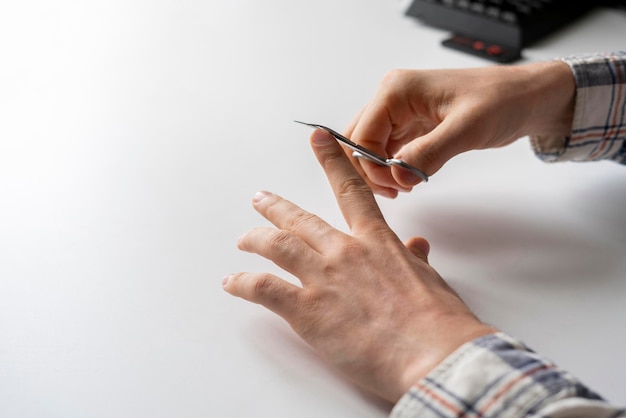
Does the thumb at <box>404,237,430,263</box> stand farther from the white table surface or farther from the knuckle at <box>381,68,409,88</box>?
the knuckle at <box>381,68,409,88</box>

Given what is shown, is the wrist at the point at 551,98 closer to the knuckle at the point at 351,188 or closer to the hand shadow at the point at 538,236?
the hand shadow at the point at 538,236

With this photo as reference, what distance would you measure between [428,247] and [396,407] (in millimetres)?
222

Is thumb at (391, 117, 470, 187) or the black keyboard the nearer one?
thumb at (391, 117, 470, 187)

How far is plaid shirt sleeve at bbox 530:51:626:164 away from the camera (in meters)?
0.84

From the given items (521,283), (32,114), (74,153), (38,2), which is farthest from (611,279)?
(38,2)

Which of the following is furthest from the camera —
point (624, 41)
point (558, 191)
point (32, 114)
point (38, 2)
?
point (38, 2)

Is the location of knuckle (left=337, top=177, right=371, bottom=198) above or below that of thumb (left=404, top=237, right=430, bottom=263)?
above

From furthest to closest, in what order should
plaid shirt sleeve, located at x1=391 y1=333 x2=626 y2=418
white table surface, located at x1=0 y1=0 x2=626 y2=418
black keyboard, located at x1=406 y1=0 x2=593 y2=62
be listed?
1. black keyboard, located at x1=406 y1=0 x2=593 y2=62
2. white table surface, located at x1=0 y1=0 x2=626 y2=418
3. plaid shirt sleeve, located at x1=391 y1=333 x2=626 y2=418

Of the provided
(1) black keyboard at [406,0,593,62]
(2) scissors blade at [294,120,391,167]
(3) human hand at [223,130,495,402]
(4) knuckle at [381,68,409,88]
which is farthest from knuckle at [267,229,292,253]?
(1) black keyboard at [406,0,593,62]

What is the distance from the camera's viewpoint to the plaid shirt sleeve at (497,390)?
0.52 m

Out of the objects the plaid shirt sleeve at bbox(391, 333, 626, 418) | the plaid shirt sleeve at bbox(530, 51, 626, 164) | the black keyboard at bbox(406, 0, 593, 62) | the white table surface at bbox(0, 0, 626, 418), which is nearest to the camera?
the plaid shirt sleeve at bbox(391, 333, 626, 418)

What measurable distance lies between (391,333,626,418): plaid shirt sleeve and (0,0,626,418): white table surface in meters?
0.08

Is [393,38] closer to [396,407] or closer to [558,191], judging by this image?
[558,191]

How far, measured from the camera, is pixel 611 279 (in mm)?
721
